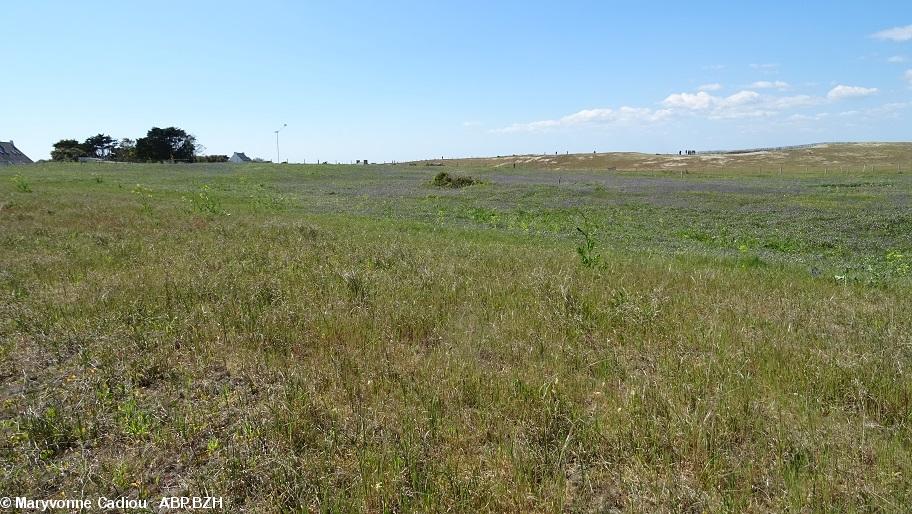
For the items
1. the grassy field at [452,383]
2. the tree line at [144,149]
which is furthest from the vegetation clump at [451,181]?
the tree line at [144,149]

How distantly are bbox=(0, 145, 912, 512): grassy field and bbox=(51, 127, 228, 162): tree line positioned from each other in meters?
110

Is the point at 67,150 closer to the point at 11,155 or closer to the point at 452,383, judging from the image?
the point at 11,155

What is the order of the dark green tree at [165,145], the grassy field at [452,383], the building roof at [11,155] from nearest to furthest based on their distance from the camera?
the grassy field at [452,383]
the building roof at [11,155]
the dark green tree at [165,145]

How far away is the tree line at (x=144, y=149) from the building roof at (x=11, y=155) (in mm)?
5526

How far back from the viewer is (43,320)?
6.50 m

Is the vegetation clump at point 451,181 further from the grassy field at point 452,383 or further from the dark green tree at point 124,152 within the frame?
the dark green tree at point 124,152

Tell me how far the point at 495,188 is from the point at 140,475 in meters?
39.8

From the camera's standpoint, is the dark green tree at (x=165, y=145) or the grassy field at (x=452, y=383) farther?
the dark green tree at (x=165, y=145)

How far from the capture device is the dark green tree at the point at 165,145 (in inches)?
4048

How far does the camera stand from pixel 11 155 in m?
96.8

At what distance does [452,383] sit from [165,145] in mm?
120031

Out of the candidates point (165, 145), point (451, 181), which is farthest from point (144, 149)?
point (451, 181)

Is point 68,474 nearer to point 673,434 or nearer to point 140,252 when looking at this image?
point 673,434

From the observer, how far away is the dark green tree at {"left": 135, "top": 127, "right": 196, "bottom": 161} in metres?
103
